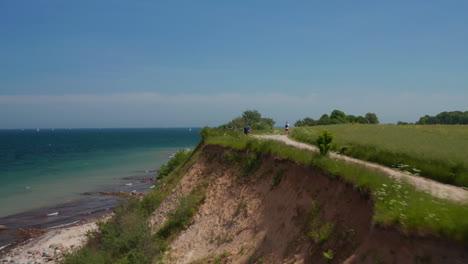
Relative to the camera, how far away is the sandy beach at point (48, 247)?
77.9 ft

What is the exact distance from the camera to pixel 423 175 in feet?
44.1

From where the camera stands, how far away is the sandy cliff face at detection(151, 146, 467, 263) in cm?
878

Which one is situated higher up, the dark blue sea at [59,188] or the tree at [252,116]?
the tree at [252,116]

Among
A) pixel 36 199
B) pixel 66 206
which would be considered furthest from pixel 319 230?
pixel 36 199

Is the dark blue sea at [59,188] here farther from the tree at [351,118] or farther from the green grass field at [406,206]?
the tree at [351,118]

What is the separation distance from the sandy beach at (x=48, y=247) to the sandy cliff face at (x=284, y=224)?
23.9 ft

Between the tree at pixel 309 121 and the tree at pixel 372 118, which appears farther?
the tree at pixel 372 118

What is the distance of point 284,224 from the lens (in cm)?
1452

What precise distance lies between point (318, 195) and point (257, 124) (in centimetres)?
3509

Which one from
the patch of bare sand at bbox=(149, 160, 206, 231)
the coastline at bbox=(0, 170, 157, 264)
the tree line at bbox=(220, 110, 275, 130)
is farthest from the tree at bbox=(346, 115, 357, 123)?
the patch of bare sand at bbox=(149, 160, 206, 231)

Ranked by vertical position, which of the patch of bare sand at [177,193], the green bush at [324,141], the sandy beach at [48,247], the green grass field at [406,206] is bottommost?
the sandy beach at [48,247]

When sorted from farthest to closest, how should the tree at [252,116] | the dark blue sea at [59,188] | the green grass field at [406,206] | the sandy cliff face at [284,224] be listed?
the tree at [252,116]
the dark blue sea at [59,188]
the sandy cliff face at [284,224]
the green grass field at [406,206]

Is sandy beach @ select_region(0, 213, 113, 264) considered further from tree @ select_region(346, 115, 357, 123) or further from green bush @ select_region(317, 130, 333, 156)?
tree @ select_region(346, 115, 357, 123)

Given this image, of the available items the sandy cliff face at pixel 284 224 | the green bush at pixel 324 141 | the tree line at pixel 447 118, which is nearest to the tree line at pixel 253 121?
the sandy cliff face at pixel 284 224
